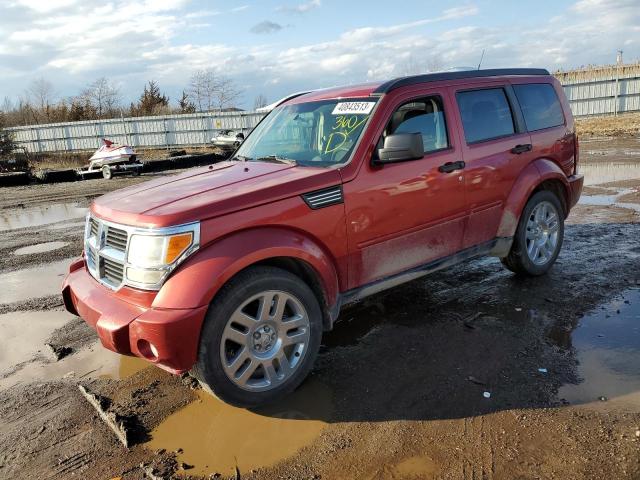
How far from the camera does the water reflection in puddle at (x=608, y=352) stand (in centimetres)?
337

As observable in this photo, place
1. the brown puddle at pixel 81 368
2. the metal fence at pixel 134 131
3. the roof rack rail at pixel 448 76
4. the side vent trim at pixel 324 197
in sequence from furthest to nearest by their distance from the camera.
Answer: the metal fence at pixel 134 131
the roof rack rail at pixel 448 76
the brown puddle at pixel 81 368
the side vent trim at pixel 324 197

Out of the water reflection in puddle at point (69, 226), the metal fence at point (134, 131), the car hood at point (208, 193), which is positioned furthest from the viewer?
the metal fence at point (134, 131)

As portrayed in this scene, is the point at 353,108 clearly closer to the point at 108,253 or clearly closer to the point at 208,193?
the point at 208,193

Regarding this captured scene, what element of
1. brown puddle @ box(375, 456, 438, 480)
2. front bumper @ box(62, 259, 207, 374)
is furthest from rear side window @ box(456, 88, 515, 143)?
front bumper @ box(62, 259, 207, 374)

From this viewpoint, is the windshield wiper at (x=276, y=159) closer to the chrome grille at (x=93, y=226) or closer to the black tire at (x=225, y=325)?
the black tire at (x=225, y=325)

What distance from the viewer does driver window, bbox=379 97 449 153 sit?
4.23 m

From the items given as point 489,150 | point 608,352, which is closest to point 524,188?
point 489,150

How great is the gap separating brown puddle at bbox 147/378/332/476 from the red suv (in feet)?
0.47

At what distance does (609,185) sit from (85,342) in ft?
34.9

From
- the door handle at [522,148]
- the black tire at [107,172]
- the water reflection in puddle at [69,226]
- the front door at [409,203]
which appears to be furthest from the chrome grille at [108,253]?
the black tire at [107,172]

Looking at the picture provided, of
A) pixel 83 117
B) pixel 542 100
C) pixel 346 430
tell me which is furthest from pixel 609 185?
pixel 83 117

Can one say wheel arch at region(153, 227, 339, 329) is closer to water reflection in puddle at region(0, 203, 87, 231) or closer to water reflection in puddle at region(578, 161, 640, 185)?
water reflection in puddle at region(0, 203, 87, 231)

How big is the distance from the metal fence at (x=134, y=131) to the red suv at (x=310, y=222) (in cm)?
2862

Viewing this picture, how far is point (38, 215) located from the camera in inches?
469
